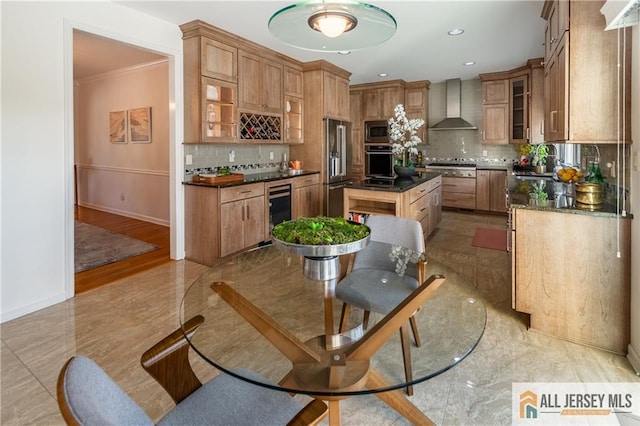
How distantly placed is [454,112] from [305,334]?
266 inches

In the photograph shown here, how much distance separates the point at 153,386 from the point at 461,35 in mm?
4557

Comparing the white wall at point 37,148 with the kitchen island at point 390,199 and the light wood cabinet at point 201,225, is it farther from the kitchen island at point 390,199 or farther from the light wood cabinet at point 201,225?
the kitchen island at point 390,199

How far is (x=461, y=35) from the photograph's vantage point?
4.32m

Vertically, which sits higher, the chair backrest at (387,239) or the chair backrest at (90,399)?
the chair backrest at (387,239)

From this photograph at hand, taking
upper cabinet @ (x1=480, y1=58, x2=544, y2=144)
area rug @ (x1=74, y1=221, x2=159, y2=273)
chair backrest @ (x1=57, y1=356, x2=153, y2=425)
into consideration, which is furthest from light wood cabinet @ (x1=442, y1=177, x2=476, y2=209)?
chair backrest @ (x1=57, y1=356, x2=153, y2=425)

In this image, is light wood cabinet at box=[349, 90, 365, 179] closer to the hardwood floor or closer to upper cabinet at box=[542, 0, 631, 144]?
the hardwood floor

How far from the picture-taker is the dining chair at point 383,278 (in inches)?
72.0

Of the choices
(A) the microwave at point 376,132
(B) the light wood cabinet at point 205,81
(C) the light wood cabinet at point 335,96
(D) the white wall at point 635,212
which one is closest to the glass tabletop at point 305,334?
(D) the white wall at point 635,212

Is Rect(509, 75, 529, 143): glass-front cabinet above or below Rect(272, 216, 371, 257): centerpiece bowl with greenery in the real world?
above

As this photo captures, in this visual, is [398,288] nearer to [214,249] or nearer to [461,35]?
[214,249]

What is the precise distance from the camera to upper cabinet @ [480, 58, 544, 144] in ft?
19.3

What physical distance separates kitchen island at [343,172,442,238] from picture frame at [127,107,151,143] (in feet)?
12.2

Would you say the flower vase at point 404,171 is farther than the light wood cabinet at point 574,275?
Yes

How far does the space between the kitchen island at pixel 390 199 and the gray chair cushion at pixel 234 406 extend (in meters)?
2.86
